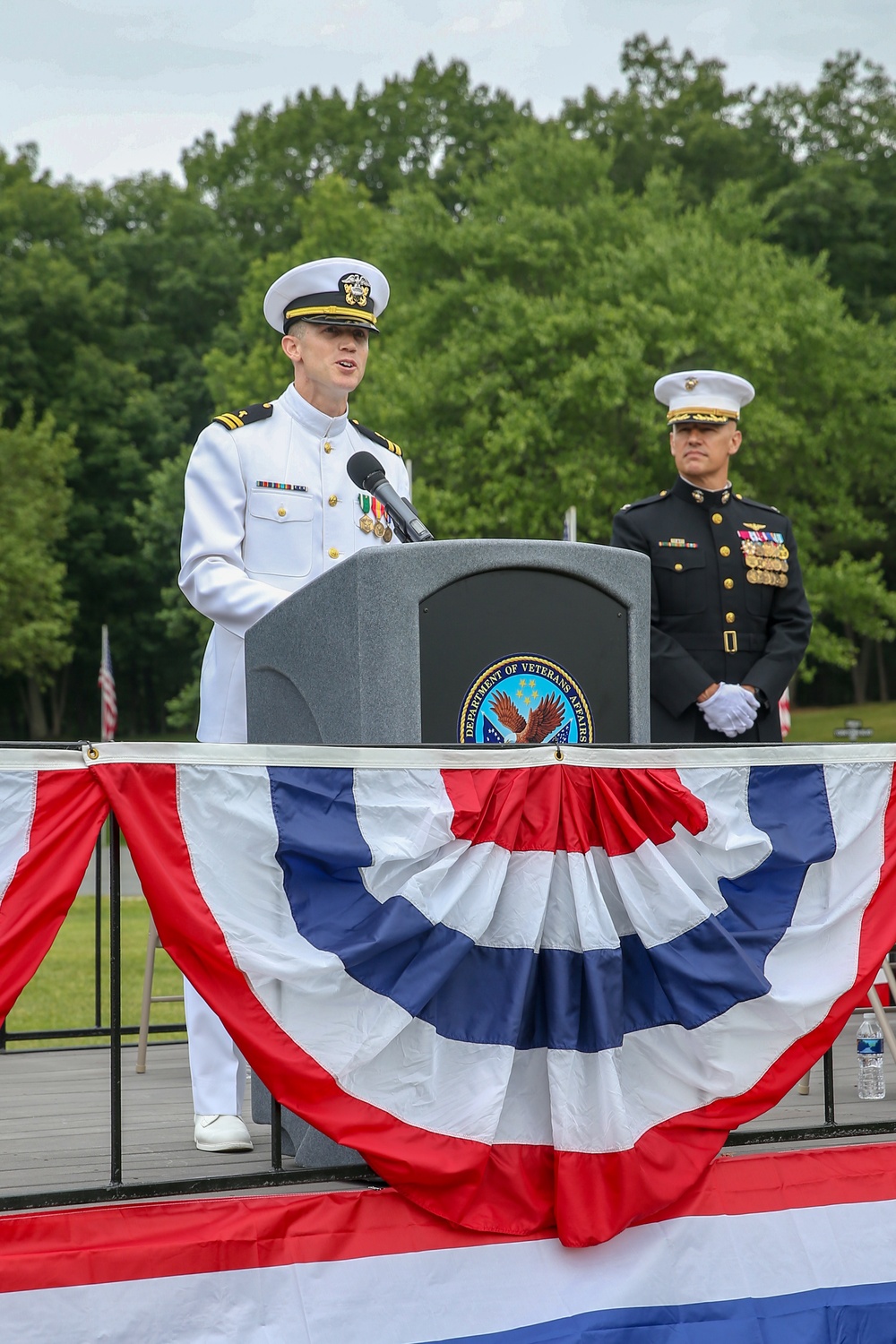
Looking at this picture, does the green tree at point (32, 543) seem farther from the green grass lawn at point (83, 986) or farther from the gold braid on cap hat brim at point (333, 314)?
the gold braid on cap hat brim at point (333, 314)

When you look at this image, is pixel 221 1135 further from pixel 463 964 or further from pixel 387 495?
pixel 387 495

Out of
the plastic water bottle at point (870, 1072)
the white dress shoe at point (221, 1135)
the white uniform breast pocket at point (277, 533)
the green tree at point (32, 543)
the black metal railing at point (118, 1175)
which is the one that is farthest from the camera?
the green tree at point (32, 543)

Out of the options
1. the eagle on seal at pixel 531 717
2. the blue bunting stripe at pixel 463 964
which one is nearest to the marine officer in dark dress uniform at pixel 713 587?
the eagle on seal at pixel 531 717

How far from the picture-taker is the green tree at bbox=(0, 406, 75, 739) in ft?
109

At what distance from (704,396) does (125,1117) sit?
324 centimetres

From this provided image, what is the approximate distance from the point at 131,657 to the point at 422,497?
68.4ft

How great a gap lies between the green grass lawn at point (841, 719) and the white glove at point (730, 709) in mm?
27445

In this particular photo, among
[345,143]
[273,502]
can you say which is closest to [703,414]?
[273,502]

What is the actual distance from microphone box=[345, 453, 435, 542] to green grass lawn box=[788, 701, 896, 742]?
29.1 meters

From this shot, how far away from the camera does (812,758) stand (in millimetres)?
3662

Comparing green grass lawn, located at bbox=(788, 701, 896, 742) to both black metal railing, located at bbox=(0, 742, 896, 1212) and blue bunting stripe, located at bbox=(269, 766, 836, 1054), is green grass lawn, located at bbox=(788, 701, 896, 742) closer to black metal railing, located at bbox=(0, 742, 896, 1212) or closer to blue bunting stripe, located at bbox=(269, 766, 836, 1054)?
blue bunting stripe, located at bbox=(269, 766, 836, 1054)

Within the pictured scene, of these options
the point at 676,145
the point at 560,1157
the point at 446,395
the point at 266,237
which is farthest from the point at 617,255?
the point at 560,1157

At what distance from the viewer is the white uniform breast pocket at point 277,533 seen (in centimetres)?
421

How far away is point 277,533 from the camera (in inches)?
166
